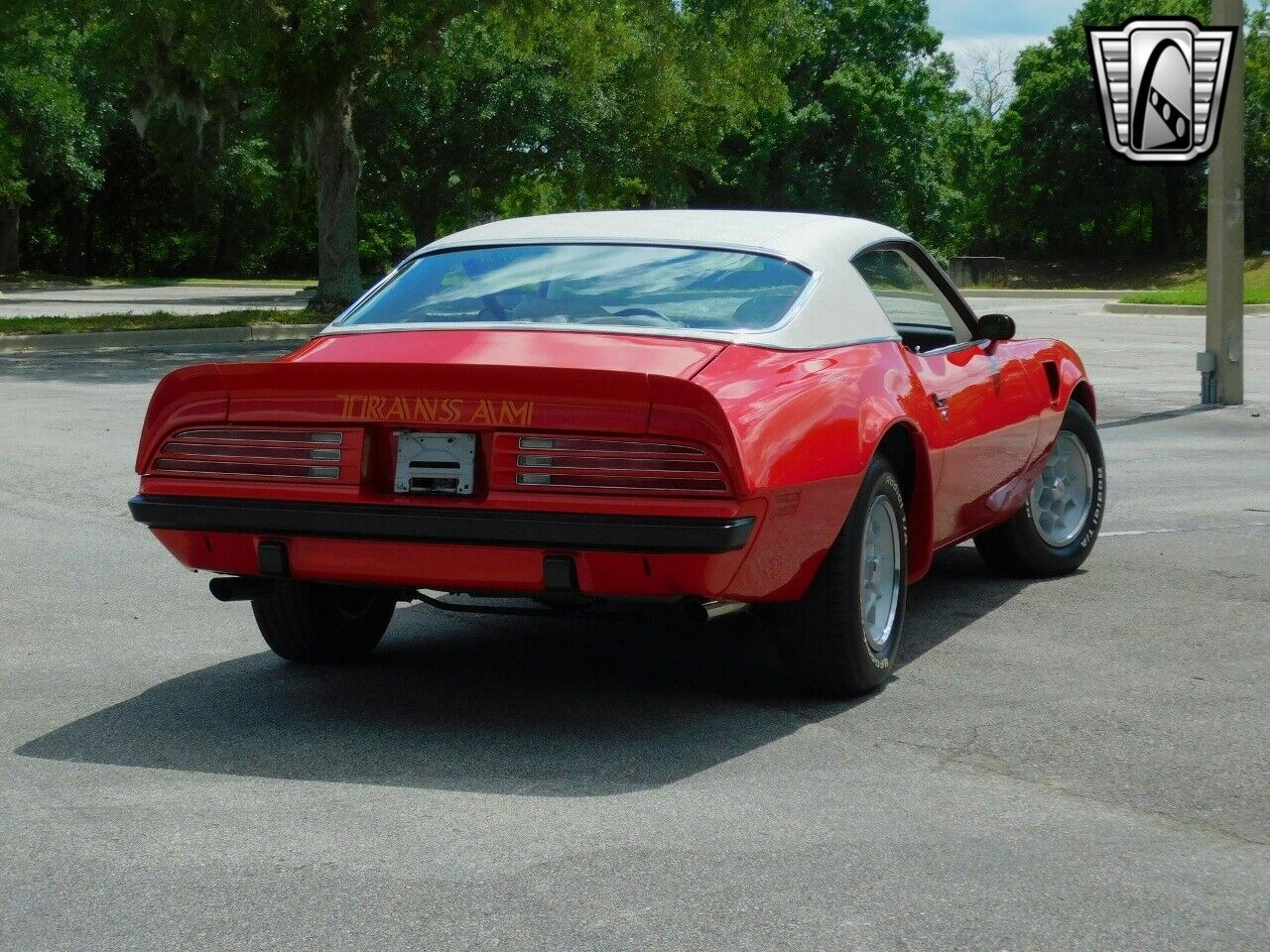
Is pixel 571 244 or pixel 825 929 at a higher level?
pixel 571 244

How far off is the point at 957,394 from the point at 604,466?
1.98 m

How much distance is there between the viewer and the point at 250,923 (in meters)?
3.44

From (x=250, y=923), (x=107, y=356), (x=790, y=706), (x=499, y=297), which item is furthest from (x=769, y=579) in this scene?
(x=107, y=356)

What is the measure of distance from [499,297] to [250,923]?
8.55ft

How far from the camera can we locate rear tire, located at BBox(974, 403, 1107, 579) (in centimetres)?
733

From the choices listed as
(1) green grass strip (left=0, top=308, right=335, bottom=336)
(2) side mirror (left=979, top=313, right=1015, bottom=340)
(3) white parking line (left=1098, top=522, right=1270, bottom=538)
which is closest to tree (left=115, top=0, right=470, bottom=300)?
(1) green grass strip (left=0, top=308, right=335, bottom=336)

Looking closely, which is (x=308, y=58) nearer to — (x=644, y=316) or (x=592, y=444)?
(x=644, y=316)

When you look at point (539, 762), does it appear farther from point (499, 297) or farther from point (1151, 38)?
point (1151, 38)

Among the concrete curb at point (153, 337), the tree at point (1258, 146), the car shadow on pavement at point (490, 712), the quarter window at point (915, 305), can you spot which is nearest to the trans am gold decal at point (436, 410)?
the car shadow on pavement at point (490, 712)

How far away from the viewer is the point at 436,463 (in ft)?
15.7

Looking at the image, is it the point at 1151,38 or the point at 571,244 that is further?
the point at 1151,38

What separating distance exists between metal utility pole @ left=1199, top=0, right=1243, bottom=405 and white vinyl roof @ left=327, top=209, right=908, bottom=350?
1023 cm

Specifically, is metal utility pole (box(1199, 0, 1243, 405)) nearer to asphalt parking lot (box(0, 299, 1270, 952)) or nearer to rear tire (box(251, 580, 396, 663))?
asphalt parking lot (box(0, 299, 1270, 952))

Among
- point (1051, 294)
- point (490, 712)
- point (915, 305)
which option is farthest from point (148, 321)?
point (1051, 294)
